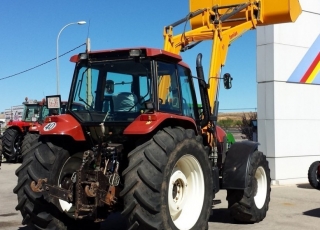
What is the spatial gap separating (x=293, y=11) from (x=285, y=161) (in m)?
4.66

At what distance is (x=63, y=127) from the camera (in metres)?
6.53

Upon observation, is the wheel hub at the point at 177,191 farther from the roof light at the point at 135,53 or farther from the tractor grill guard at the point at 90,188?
the roof light at the point at 135,53

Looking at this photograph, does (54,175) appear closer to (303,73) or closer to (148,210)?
(148,210)

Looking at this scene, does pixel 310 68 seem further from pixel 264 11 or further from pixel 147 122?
pixel 147 122

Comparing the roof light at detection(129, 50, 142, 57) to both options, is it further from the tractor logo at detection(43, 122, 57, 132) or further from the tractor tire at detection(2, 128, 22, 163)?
the tractor tire at detection(2, 128, 22, 163)

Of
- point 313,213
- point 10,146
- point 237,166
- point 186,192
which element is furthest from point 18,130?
point 186,192

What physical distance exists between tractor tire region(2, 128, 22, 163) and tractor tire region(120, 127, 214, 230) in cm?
1632

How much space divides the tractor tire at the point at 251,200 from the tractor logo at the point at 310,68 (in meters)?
5.32

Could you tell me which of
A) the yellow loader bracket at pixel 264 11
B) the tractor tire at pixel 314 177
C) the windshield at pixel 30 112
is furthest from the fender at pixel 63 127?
the windshield at pixel 30 112

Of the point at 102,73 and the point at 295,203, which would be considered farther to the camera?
the point at 295,203

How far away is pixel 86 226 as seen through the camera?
7.19m

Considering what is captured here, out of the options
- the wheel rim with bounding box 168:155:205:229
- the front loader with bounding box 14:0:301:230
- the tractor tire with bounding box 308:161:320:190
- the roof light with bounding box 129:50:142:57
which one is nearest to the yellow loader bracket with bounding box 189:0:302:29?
the front loader with bounding box 14:0:301:230

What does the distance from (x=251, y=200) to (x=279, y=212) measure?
4.71ft

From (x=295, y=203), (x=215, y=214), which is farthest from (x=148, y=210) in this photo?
(x=295, y=203)
